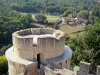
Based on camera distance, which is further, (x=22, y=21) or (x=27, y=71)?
(x=22, y=21)

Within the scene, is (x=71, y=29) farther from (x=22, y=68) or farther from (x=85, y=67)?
(x=85, y=67)

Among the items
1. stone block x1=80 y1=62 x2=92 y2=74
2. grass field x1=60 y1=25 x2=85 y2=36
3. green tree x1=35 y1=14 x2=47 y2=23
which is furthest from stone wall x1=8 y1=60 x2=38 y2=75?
green tree x1=35 y1=14 x2=47 y2=23

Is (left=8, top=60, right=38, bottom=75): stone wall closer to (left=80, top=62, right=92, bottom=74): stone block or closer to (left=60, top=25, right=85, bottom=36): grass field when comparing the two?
(left=80, top=62, right=92, bottom=74): stone block

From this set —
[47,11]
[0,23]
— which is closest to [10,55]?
[0,23]

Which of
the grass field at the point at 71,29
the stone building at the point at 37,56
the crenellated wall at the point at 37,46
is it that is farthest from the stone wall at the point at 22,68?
the grass field at the point at 71,29

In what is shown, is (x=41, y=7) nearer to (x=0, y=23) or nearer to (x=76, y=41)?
(x=0, y=23)

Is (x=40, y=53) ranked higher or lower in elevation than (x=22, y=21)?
higher

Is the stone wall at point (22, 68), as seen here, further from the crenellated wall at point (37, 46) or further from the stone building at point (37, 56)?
the crenellated wall at point (37, 46)

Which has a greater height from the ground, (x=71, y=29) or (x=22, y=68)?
(x=22, y=68)

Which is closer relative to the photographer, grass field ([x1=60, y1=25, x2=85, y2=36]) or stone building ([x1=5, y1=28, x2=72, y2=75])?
stone building ([x1=5, y1=28, x2=72, y2=75])

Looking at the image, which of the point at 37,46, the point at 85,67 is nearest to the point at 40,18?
the point at 37,46

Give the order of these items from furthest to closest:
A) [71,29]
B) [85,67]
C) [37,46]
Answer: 1. [71,29]
2. [37,46]
3. [85,67]
